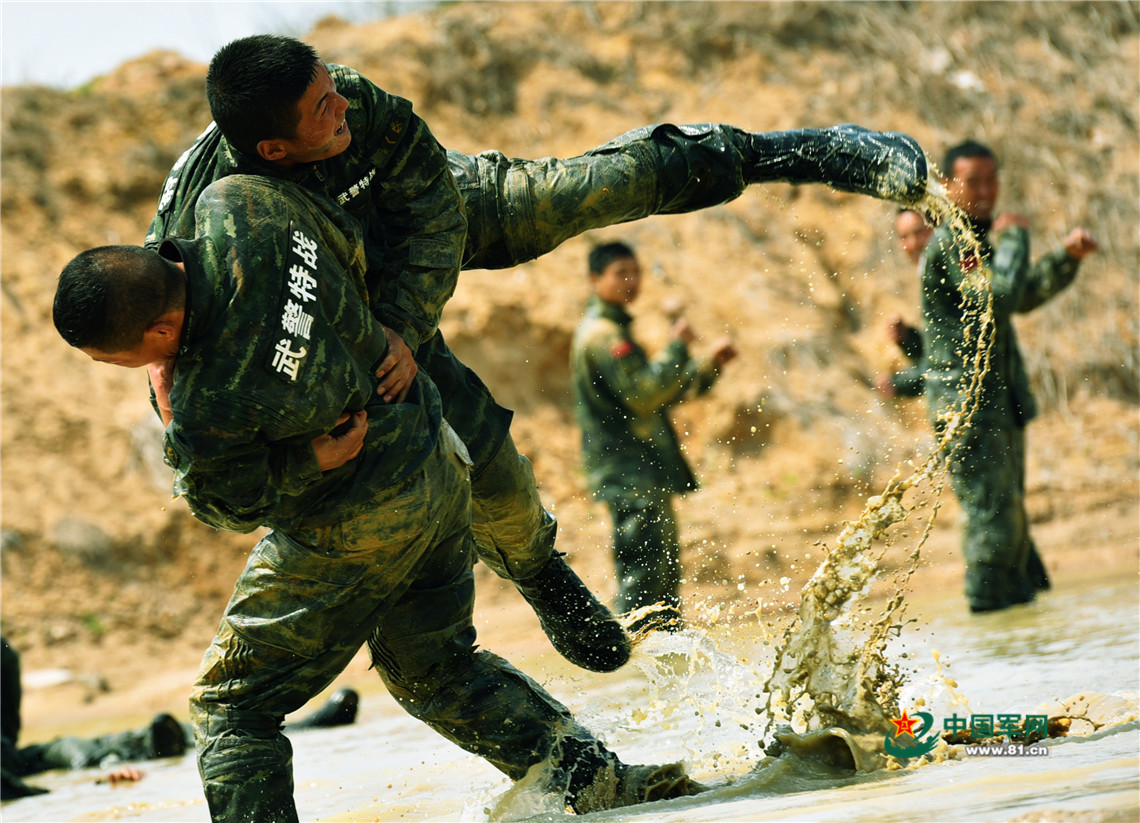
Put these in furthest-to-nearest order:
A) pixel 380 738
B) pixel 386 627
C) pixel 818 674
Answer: pixel 380 738, pixel 818 674, pixel 386 627

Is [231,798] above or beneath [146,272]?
beneath

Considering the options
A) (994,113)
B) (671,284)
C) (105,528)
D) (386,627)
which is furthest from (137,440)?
(994,113)

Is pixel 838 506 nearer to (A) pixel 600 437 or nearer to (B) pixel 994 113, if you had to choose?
(A) pixel 600 437

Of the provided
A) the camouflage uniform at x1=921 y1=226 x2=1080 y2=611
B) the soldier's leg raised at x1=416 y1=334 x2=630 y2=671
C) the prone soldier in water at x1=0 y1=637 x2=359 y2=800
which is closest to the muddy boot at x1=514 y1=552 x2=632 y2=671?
the soldier's leg raised at x1=416 y1=334 x2=630 y2=671

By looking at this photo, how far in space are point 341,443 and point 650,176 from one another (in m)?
1.33

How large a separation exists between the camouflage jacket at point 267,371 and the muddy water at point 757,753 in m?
1.06

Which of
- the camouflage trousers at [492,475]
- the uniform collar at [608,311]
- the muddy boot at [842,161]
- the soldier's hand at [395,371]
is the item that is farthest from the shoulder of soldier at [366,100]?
the uniform collar at [608,311]

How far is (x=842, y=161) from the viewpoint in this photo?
11.9 feet

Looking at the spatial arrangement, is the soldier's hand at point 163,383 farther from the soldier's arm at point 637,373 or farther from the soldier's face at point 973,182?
the soldier's face at point 973,182

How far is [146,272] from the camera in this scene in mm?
2410

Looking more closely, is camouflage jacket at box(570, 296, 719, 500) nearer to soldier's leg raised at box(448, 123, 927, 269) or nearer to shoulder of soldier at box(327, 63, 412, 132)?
soldier's leg raised at box(448, 123, 927, 269)

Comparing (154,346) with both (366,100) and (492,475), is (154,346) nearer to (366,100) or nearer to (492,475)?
(366,100)

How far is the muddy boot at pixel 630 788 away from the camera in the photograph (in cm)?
315

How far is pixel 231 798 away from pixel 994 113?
38.3 feet
